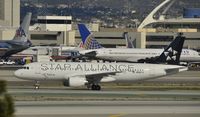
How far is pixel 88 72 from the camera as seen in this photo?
53.8 m

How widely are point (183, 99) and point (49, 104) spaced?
10.4 metres

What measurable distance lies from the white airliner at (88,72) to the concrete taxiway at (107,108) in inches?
614

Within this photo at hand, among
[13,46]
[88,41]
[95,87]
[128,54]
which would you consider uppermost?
[88,41]

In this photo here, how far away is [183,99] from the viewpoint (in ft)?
134

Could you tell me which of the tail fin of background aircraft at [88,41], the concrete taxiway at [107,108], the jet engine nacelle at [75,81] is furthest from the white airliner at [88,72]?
the tail fin of background aircraft at [88,41]

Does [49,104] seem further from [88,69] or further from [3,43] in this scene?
[3,43]

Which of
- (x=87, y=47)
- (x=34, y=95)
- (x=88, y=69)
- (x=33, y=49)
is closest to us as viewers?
(x=34, y=95)

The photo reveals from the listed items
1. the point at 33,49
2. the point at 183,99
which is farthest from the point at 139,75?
the point at 33,49

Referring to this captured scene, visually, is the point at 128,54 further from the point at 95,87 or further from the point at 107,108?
the point at 107,108

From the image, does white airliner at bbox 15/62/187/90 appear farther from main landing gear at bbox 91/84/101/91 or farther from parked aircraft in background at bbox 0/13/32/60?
parked aircraft in background at bbox 0/13/32/60

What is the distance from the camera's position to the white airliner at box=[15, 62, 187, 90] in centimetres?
5253

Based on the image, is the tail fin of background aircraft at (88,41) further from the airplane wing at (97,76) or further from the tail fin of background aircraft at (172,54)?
the airplane wing at (97,76)

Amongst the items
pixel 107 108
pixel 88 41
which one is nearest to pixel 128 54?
pixel 88 41

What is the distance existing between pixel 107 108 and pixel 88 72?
2098 cm
